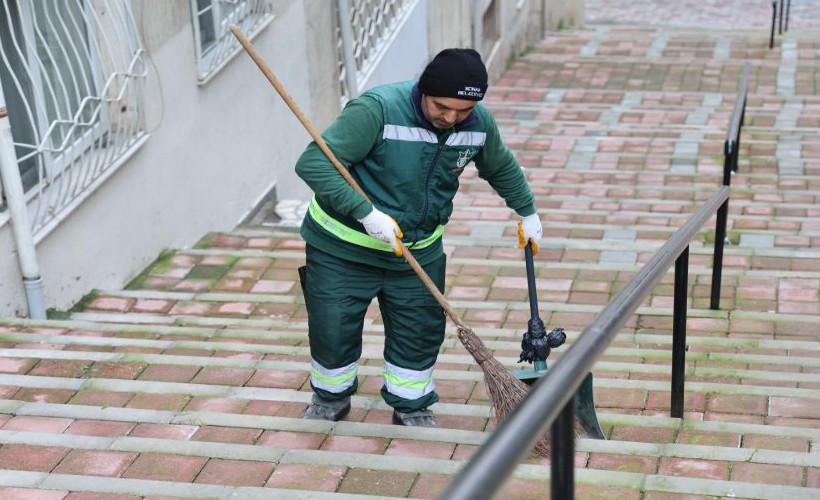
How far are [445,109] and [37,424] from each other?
1.57 m

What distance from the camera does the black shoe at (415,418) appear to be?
3.83 meters

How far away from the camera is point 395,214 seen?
3594 millimetres

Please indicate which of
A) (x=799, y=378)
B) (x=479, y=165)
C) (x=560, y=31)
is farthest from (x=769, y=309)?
(x=560, y=31)

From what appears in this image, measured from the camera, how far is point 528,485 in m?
3.15

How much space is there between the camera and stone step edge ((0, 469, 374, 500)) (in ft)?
10.1

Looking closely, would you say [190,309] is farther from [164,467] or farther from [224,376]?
[164,467]

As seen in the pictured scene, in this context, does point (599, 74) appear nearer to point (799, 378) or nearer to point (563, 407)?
point (799, 378)

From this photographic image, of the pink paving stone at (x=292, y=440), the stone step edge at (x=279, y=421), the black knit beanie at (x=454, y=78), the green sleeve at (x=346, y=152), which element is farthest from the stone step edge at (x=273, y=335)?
the black knit beanie at (x=454, y=78)

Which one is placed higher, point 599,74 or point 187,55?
point 187,55

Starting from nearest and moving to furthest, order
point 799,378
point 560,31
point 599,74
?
point 799,378 < point 599,74 < point 560,31

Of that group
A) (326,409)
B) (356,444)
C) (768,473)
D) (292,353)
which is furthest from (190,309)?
(768,473)

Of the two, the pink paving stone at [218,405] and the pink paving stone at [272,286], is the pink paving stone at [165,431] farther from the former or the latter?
the pink paving stone at [272,286]

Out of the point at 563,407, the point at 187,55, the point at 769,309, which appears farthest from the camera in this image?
the point at 187,55

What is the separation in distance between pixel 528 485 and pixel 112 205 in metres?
3.20
